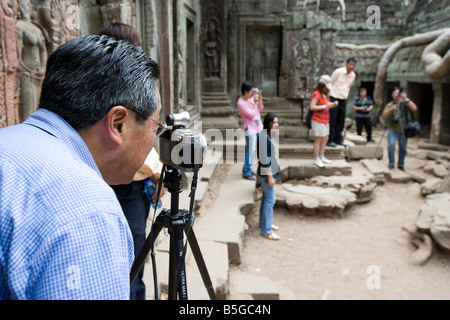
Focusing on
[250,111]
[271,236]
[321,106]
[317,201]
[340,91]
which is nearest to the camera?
[271,236]

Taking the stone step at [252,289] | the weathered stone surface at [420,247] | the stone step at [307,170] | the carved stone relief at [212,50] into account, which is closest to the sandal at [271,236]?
the stone step at [252,289]

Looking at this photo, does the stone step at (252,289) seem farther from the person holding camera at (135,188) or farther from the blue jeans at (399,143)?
the blue jeans at (399,143)

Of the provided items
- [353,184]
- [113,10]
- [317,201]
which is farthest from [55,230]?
[353,184]

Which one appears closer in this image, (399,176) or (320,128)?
(320,128)

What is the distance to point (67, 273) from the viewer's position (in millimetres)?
682

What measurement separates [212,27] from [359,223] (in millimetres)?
5481

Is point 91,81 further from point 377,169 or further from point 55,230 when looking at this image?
point 377,169

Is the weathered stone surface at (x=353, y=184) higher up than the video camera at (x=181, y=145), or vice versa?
the video camera at (x=181, y=145)

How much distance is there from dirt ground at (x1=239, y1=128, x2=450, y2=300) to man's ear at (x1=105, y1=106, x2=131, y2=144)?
3.34 metres

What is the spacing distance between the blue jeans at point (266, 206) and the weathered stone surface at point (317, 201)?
3.54 feet

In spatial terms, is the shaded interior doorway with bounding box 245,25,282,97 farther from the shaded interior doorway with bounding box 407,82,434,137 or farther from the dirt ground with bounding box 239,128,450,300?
the shaded interior doorway with bounding box 407,82,434,137

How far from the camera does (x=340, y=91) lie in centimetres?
802

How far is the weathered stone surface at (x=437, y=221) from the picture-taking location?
16.2ft

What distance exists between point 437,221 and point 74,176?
17.6ft
